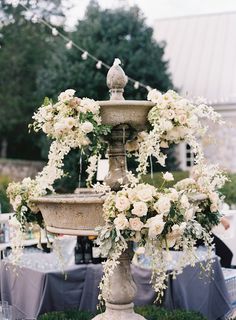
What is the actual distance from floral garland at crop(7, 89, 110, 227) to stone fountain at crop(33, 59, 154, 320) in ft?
0.33

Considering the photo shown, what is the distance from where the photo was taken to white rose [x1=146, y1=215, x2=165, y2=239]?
10.6 ft

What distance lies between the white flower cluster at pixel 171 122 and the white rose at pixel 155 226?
0.52 meters

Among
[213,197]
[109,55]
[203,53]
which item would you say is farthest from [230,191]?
[213,197]

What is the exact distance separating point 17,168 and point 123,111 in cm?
1641

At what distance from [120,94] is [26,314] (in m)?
2.59

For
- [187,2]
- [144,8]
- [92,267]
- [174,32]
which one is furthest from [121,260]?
[187,2]

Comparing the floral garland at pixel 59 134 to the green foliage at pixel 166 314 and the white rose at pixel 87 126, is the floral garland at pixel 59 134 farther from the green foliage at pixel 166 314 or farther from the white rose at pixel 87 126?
the green foliage at pixel 166 314

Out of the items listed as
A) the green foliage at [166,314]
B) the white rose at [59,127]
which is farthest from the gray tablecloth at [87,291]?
the white rose at [59,127]

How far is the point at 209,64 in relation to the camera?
19.6 metres

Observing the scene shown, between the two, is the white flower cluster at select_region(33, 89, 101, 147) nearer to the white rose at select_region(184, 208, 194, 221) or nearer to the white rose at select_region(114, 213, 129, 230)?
the white rose at select_region(114, 213, 129, 230)

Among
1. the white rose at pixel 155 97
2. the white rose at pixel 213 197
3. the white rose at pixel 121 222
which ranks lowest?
the white rose at pixel 121 222

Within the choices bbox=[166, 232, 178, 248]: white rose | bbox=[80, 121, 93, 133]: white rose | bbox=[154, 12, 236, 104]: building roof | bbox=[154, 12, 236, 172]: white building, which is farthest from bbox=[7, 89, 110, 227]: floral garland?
bbox=[154, 12, 236, 104]: building roof

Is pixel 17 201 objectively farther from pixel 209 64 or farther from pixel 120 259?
pixel 209 64

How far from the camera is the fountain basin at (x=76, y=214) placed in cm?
338
